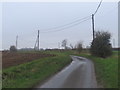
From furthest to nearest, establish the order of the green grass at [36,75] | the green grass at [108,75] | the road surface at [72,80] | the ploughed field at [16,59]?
the ploughed field at [16,59], the green grass at [36,75], the green grass at [108,75], the road surface at [72,80]

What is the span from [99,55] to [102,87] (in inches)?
1488

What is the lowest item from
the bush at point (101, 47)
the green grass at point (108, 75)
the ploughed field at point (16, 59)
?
the ploughed field at point (16, 59)

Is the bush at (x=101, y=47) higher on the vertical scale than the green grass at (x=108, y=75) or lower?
higher

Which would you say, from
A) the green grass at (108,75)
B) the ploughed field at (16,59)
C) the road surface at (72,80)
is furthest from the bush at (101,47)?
the road surface at (72,80)

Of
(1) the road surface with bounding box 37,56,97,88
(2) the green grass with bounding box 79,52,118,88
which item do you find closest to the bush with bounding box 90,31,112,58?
(2) the green grass with bounding box 79,52,118,88

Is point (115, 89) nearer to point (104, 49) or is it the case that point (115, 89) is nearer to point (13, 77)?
point (13, 77)

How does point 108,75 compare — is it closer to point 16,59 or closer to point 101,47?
point 16,59

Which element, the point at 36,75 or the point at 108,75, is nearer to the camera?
the point at 108,75

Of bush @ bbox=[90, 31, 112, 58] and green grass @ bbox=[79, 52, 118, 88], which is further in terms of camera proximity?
bush @ bbox=[90, 31, 112, 58]

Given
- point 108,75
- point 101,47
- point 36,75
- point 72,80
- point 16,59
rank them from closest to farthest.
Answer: point 72,80
point 108,75
point 36,75
point 16,59
point 101,47

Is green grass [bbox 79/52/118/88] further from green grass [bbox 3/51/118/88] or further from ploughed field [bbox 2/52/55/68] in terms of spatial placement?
ploughed field [bbox 2/52/55/68]

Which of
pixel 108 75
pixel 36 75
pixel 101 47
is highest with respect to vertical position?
pixel 101 47

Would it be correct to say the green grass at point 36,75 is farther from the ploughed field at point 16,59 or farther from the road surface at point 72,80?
the ploughed field at point 16,59

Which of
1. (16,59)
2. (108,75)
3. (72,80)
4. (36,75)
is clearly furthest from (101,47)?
(72,80)
